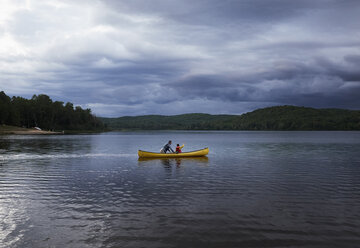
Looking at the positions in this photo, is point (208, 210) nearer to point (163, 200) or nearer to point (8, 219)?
point (163, 200)

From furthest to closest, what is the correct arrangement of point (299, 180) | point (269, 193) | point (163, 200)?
point (299, 180) → point (269, 193) → point (163, 200)

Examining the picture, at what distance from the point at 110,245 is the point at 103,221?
315 cm

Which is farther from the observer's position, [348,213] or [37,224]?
[348,213]

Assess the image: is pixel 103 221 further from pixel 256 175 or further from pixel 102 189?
pixel 256 175

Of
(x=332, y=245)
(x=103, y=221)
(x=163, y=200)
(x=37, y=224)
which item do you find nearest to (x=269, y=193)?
(x=163, y=200)

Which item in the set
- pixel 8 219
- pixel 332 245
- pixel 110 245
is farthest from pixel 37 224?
pixel 332 245

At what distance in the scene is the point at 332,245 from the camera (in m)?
12.4

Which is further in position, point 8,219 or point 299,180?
→ point 299,180

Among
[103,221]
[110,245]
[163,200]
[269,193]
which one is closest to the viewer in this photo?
[110,245]

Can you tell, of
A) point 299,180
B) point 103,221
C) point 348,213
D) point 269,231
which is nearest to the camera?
point 269,231

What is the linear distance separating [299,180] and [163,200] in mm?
14360

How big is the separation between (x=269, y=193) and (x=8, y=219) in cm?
1658

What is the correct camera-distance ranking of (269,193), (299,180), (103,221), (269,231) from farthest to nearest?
(299,180)
(269,193)
(103,221)
(269,231)

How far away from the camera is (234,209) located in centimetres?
1772
